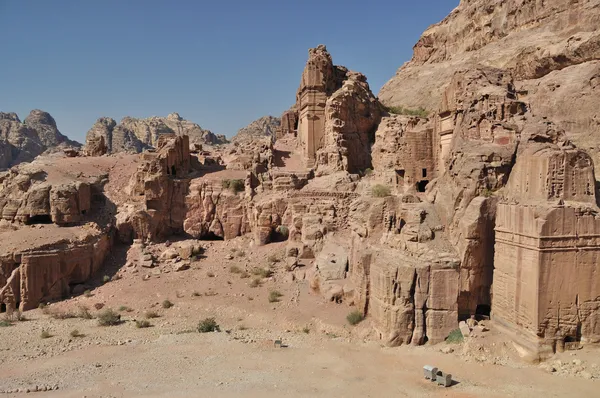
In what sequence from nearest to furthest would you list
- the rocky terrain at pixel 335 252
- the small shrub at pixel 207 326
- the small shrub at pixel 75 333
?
the rocky terrain at pixel 335 252
the small shrub at pixel 75 333
the small shrub at pixel 207 326

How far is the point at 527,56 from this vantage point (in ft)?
74.3

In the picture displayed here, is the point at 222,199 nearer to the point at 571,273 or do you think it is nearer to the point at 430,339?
the point at 430,339

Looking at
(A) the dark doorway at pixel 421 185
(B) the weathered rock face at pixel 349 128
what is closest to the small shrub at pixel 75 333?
(A) the dark doorway at pixel 421 185

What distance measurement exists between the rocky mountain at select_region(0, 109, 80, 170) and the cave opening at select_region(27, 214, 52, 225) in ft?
105

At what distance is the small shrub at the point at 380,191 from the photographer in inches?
593

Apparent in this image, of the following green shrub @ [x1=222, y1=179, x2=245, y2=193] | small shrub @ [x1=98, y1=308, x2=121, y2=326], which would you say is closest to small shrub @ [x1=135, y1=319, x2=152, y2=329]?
small shrub @ [x1=98, y1=308, x2=121, y2=326]

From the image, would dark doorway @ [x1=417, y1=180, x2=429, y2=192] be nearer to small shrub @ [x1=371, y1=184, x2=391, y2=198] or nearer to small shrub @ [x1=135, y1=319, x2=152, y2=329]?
small shrub @ [x1=371, y1=184, x2=391, y2=198]

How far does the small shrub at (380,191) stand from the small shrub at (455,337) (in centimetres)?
612

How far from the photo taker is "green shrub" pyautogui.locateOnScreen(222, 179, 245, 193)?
20255mm

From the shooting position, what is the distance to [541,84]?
62.5 ft

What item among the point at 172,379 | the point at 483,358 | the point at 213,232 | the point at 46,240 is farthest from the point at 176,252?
the point at 483,358

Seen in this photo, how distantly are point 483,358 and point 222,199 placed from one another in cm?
1394

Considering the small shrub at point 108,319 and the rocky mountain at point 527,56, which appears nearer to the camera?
the small shrub at point 108,319

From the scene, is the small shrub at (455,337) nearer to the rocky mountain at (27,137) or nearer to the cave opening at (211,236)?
the cave opening at (211,236)
